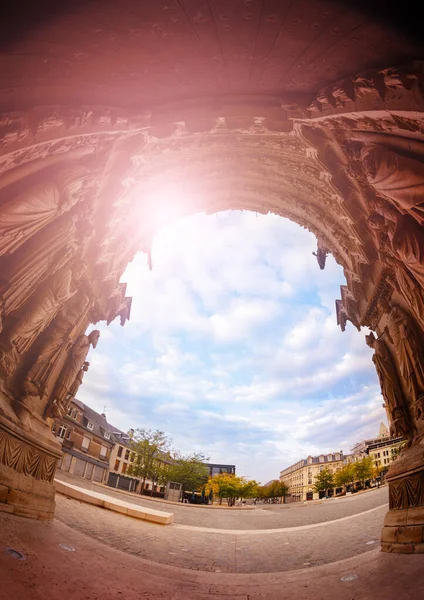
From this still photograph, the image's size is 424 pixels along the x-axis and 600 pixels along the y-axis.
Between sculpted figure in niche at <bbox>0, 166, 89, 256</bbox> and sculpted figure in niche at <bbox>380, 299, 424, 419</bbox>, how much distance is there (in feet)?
21.4

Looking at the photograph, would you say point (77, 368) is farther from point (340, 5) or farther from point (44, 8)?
point (340, 5)

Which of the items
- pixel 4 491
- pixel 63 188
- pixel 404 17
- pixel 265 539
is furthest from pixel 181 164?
pixel 265 539

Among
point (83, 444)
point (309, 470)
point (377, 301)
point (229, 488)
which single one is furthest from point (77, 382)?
point (309, 470)

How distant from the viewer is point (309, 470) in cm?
8969

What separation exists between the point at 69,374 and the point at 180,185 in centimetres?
657

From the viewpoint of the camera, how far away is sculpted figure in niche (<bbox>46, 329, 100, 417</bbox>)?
21.7 ft

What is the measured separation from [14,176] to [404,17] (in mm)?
4755

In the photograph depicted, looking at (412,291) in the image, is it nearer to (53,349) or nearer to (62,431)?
(53,349)

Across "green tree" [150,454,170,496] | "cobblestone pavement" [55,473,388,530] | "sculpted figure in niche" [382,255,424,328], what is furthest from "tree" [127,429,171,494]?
"sculpted figure in niche" [382,255,424,328]

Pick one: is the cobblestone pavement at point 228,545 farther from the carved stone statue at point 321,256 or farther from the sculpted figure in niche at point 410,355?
the carved stone statue at point 321,256

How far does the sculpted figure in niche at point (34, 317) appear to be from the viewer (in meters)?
5.16

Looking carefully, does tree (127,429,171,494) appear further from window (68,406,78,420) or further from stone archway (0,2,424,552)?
stone archway (0,2,424,552)

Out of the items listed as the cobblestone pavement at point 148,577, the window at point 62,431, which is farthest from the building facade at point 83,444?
the cobblestone pavement at point 148,577

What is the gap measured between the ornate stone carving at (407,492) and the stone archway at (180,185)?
2 cm
